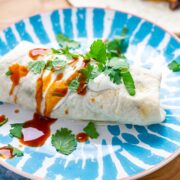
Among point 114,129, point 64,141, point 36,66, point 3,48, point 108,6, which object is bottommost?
point 64,141

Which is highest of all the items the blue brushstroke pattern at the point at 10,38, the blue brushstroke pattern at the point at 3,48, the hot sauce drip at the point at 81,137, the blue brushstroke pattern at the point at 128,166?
the blue brushstroke pattern at the point at 10,38

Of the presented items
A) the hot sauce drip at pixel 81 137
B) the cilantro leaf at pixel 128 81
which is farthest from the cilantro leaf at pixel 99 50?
the hot sauce drip at pixel 81 137

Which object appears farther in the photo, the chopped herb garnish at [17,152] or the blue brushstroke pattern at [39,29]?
the blue brushstroke pattern at [39,29]

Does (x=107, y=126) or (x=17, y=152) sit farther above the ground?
(x=107, y=126)

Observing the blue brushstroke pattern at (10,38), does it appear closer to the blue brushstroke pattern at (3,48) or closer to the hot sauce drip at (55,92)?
the blue brushstroke pattern at (3,48)

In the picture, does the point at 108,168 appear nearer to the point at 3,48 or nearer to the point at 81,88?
the point at 81,88

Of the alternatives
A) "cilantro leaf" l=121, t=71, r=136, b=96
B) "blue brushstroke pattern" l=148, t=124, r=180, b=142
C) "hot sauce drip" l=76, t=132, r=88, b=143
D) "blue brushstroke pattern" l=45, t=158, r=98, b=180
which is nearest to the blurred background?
"cilantro leaf" l=121, t=71, r=136, b=96

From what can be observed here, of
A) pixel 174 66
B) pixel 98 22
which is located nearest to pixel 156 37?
pixel 174 66

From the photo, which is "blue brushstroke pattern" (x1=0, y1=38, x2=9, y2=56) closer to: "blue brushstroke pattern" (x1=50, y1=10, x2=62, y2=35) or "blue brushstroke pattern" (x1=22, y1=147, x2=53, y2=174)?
"blue brushstroke pattern" (x1=50, y1=10, x2=62, y2=35)
